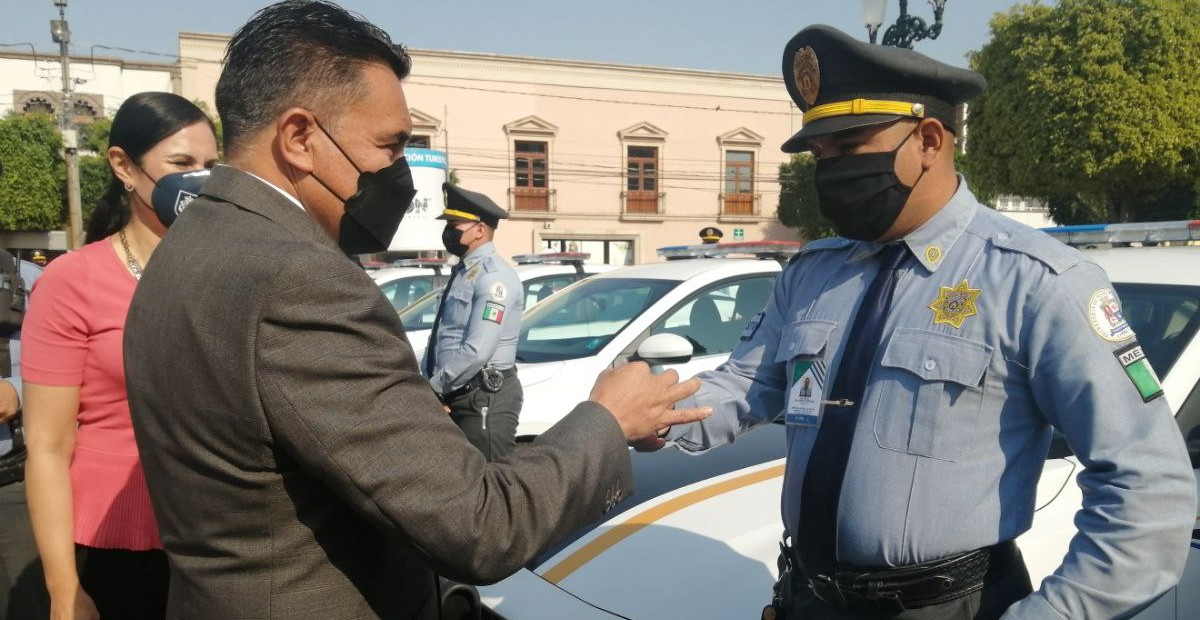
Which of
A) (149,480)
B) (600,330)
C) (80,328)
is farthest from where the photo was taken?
(600,330)

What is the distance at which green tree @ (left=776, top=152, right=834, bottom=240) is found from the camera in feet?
104

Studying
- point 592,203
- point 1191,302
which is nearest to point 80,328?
point 1191,302

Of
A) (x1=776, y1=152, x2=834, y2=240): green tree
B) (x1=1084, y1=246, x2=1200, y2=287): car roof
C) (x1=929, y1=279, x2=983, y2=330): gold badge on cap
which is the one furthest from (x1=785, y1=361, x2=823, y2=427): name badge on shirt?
(x1=776, y1=152, x2=834, y2=240): green tree

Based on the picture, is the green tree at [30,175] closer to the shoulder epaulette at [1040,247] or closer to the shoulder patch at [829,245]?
the shoulder patch at [829,245]

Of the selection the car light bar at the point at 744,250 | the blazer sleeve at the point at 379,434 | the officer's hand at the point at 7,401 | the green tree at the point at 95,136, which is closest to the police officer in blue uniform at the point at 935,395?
the blazer sleeve at the point at 379,434

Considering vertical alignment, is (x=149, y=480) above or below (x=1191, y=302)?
below

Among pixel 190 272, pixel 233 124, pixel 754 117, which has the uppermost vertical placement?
pixel 754 117

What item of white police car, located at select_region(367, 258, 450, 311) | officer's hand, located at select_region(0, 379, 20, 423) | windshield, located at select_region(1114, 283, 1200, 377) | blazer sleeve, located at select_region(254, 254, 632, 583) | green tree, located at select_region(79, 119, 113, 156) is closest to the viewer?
blazer sleeve, located at select_region(254, 254, 632, 583)

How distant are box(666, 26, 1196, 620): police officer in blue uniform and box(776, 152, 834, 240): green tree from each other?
3009 centimetres

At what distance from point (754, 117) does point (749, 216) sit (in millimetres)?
3783

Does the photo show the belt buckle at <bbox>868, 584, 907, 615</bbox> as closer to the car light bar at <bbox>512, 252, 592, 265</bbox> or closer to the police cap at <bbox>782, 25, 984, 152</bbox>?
the police cap at <bbox>782, 25, 984, 152</bbox>

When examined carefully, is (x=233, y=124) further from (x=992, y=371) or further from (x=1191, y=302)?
(x=1191, y=302)

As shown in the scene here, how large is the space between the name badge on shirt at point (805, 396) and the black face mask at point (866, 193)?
308mm

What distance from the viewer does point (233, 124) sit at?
137 cm
